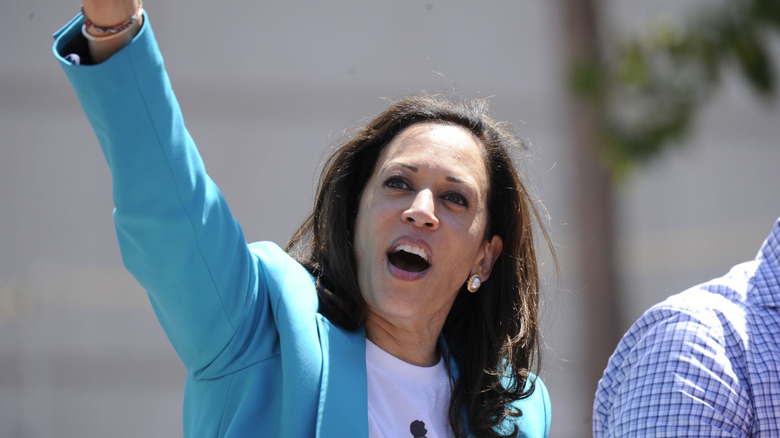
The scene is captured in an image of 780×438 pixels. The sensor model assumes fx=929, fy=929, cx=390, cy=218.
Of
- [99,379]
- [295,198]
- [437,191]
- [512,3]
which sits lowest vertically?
[99,379]

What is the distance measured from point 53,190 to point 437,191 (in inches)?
258

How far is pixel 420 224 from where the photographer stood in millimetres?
2262

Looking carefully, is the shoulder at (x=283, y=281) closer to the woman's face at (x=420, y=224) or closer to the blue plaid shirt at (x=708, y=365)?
the woman's face at (x=420, y=224)

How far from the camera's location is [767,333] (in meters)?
1.99

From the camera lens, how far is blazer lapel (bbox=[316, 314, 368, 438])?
1933mm

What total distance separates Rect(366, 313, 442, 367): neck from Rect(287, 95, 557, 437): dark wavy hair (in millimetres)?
112

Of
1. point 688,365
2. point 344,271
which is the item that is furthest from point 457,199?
point 688,365

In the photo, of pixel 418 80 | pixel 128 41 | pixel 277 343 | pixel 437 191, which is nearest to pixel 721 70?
pixel 437 191

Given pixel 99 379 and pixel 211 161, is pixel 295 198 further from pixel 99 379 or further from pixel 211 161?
pixel 99 379

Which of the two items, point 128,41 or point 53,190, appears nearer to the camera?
point 128,41

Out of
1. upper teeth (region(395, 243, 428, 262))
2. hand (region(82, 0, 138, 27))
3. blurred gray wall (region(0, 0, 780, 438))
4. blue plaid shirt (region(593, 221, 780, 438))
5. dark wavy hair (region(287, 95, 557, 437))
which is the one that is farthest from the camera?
blurred gray wall (region(0, 0, 780, 438))

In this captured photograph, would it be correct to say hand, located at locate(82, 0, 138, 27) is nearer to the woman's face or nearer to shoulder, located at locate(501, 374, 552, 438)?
the woman's face

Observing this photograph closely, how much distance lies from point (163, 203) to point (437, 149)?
908mm

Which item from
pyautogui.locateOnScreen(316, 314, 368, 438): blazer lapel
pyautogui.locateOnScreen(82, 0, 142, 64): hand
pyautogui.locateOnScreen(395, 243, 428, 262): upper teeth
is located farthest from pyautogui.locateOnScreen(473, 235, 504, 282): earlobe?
pyautogui.locateOnScreen(82, 0, 142, 64): hand
